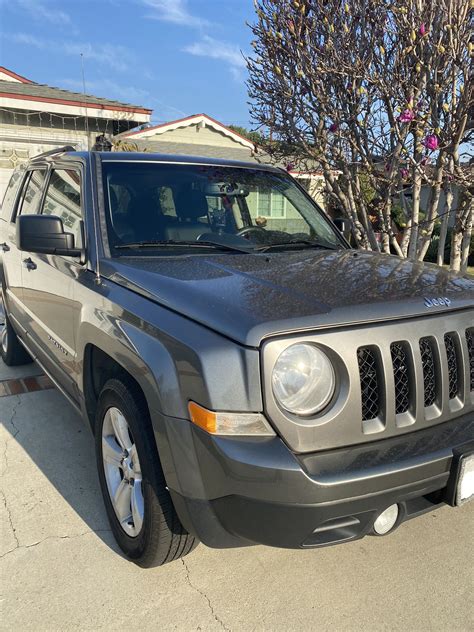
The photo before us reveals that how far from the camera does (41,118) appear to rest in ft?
43.1

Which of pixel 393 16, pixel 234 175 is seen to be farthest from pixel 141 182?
pixel 393 16

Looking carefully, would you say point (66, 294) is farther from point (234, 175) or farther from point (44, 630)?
point (44, 630)

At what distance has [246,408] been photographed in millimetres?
1773

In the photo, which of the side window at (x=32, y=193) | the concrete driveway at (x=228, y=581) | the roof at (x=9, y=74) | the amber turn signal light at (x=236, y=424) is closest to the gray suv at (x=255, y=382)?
the amber turn signal light at (x=236, y=424)

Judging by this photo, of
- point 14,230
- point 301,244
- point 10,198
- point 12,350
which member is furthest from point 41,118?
point 301,244

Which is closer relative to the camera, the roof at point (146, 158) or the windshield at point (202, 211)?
the windshield at point (202, 211)

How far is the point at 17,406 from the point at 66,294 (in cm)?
166

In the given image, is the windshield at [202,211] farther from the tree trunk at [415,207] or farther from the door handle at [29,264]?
the tree trunk at [415,207]

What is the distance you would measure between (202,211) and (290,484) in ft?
6.58

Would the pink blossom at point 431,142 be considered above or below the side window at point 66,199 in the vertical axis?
above

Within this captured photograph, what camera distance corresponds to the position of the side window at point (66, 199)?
10.0 feet

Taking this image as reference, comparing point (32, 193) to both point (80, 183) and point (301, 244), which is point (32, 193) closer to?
point (80, 183)

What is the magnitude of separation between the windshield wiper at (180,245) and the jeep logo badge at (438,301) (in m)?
1.11

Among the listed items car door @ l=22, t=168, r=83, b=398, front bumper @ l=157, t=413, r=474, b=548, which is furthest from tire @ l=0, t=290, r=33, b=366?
front bumper @ l=157, t=413, r=474, b=548
